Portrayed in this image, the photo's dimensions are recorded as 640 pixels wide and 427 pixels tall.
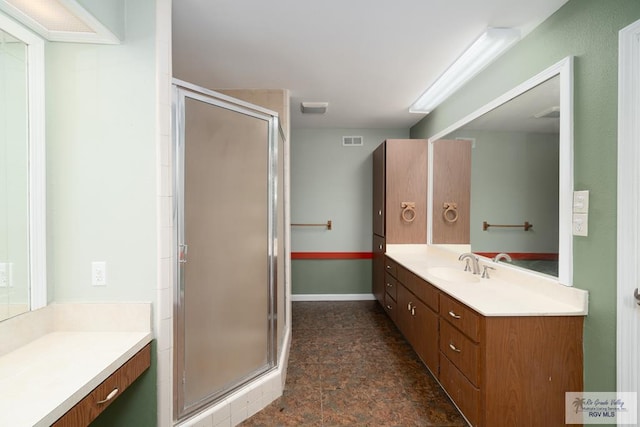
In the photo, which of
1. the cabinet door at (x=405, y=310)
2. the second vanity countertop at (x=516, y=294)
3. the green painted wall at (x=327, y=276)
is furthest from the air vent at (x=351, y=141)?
the second vanity countertop at (x=516, y=294)

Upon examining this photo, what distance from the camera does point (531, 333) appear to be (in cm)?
147

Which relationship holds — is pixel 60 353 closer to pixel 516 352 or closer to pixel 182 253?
pixel 182 253

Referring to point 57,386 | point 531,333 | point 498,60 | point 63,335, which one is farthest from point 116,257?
point 498,60

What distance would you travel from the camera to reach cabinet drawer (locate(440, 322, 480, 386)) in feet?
5.04

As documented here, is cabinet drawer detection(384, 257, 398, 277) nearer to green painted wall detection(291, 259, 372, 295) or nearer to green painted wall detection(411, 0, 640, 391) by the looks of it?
green painted wall detection(291, 259, 372, 295)

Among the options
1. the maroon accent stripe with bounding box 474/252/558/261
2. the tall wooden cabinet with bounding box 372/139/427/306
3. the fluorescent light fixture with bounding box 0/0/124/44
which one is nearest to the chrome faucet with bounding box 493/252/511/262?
the maroon accent stripe with bounding box 474/252/558/261

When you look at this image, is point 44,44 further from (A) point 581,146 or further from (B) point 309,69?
(A) point 581,146

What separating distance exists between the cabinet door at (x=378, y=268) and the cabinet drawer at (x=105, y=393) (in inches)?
108

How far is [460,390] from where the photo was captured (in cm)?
169

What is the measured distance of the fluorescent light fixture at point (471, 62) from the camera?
1840 millimetres

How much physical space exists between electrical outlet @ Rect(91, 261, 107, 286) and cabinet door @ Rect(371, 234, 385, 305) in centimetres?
283

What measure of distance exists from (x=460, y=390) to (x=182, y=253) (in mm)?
1787

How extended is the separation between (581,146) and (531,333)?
3.34 ft

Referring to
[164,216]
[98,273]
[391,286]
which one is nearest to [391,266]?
[391,286]
